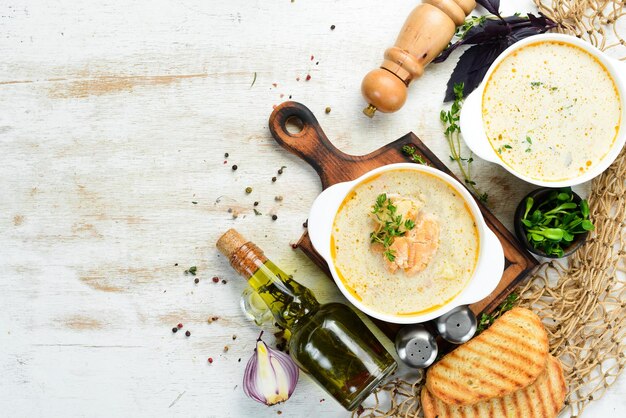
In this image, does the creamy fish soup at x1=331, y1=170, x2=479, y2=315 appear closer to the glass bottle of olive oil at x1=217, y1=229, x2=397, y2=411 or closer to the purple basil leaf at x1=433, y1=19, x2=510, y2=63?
the glass bottle of olive oil at x1=217, y1=229, x2=397, y2=411

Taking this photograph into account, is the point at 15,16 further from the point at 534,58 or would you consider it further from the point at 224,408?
the point at 534,58

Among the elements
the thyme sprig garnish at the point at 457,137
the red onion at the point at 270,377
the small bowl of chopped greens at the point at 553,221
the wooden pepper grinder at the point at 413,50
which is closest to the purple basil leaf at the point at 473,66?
the thyme sprig garnish at the point at 457,137

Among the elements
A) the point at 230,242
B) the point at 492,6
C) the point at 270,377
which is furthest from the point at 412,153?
the point at 270,377

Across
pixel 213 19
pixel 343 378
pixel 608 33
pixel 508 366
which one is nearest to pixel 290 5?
pixel 213 19

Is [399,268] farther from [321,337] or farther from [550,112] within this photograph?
[550,112]

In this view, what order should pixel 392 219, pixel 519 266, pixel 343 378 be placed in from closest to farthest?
pixel 392 219, pixel 343 378, pixel 519 266

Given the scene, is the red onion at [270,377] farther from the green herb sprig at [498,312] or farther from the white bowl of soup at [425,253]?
the green herb sprig at [498,312]
